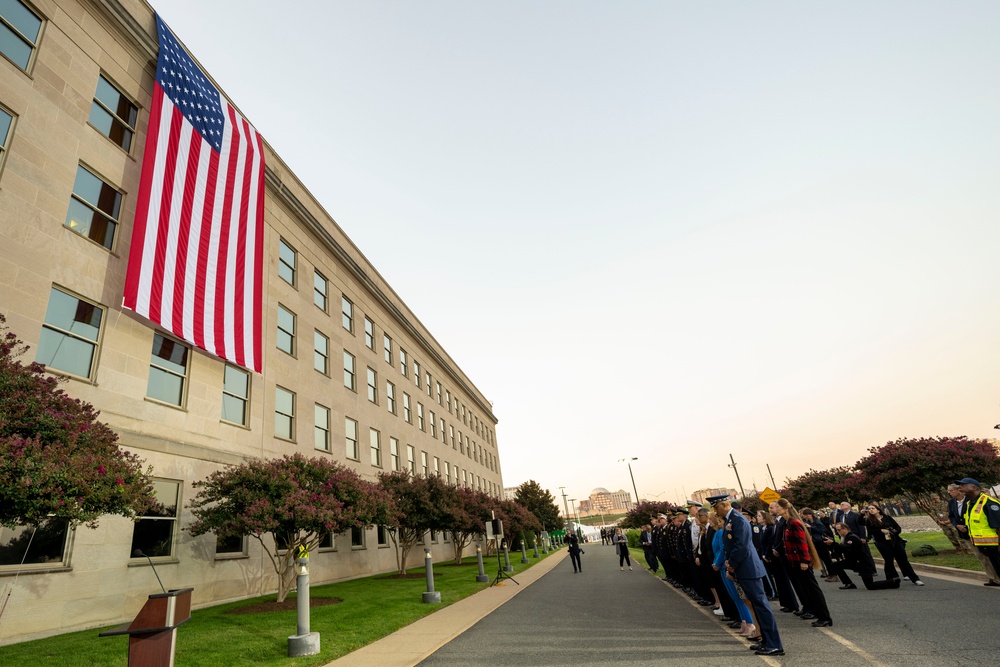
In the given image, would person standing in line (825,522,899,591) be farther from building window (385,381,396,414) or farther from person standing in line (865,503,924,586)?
building window (385,381,396,414)

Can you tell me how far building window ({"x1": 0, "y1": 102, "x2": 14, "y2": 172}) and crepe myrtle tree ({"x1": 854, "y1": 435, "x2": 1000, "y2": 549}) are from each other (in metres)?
27.1

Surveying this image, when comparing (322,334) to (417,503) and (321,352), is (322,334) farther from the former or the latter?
(417,503)

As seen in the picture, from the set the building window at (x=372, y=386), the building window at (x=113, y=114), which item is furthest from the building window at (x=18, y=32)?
the building window at (x=372, y=386)

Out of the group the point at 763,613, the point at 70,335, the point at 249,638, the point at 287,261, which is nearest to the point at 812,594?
the point at 763,613

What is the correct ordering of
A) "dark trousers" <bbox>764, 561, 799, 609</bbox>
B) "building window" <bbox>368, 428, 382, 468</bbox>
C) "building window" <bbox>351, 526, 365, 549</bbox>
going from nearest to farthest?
1. "dark trousers" <bbox>764, 561, 799, 609</bbox>
2. "building window" <bbox>351, 526, 365, 549</bbox>
3. "building window" <bbox>368, 428, 382, 468</bbox>

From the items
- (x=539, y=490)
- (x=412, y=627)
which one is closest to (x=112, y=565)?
(x=412, y=627)

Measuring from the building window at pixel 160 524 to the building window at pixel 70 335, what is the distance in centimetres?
366

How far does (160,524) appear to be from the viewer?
571 inches

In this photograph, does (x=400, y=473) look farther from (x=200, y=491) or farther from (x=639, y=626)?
(x=639, y=626)

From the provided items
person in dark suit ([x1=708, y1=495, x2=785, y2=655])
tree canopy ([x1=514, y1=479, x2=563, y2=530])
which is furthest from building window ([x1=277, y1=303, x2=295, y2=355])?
tree canopy ([x1=514, y1=479, x2=563, y2=530])

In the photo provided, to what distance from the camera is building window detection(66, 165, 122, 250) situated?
46.5 feet

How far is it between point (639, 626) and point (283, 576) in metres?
10.00

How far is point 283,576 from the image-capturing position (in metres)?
14.6

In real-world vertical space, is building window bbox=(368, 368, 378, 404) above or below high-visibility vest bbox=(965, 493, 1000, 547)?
above
